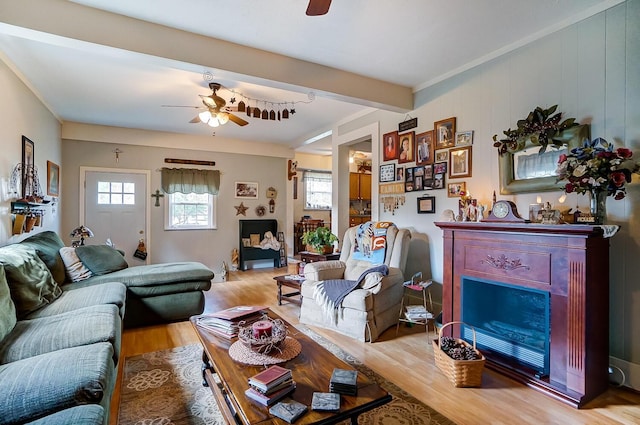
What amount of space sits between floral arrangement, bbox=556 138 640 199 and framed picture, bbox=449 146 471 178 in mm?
997

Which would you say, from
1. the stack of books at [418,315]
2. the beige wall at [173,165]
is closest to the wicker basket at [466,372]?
the stack of books at [418,315]

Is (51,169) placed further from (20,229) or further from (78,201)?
(20,229)

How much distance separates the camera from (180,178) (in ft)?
18.9

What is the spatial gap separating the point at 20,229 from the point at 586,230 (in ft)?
15.1

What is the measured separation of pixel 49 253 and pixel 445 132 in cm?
408

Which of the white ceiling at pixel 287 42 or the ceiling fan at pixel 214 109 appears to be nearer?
the white ceiling at pixel 287 42

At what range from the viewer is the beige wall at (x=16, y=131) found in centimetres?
277

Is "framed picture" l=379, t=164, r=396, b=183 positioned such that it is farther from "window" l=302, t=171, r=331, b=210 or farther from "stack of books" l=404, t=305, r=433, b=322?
"window" l=302, t=171, r=331, b=210

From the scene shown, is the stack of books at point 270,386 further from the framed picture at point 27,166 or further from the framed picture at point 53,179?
the framed picture at point 53,179

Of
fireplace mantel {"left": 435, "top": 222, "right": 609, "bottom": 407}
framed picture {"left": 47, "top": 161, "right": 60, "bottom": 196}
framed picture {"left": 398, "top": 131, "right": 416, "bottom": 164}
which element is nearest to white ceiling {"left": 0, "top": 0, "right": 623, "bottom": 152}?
framed picture {"left": 398, "top": 131, "right": 416, "bottom": 164}

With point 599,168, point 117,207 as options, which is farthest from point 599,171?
point 117,207

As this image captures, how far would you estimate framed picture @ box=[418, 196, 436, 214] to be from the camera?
3.47 metres

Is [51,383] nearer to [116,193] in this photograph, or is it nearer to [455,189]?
[455,189]

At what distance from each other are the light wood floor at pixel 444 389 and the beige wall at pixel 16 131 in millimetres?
1629
